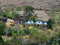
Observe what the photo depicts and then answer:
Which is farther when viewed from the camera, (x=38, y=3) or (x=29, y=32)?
(x=38, y=3)

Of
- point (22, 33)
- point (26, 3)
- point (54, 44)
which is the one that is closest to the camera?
point (54, 44)

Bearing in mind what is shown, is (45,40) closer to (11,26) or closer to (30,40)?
(30,40)

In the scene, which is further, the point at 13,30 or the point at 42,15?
the point at 42,15

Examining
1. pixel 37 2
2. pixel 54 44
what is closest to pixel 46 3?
pixel 37 2

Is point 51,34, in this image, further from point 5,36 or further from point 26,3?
point 26,3

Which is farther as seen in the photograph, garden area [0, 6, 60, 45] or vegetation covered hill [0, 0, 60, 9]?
vegetation covered hill [0, 0, 60, 9]

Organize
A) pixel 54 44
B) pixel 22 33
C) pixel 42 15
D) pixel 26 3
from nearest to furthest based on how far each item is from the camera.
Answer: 1. pixel 54 44
2. pixel 22 33
3. pixel 42 15
4. pixel 26 3

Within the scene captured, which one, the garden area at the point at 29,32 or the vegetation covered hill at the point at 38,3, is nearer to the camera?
the garden area at the point at 29,32
